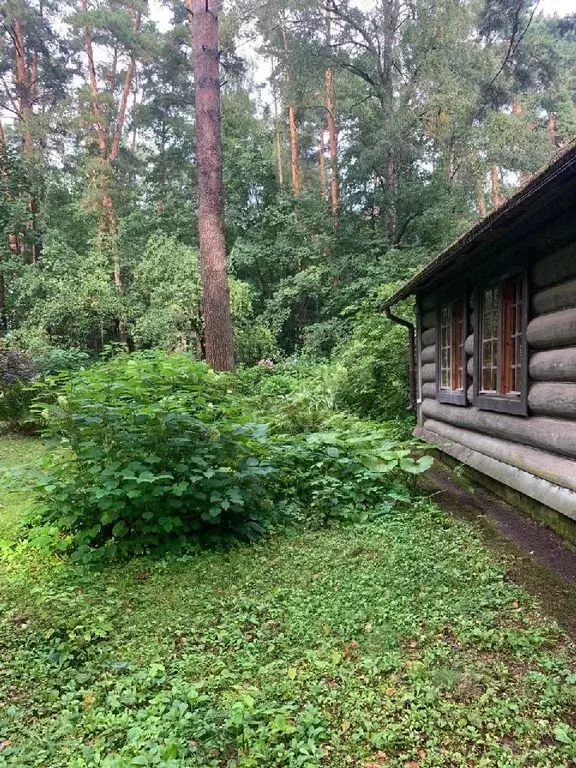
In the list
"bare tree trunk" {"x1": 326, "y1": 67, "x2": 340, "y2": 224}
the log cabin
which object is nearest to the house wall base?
the log cabin

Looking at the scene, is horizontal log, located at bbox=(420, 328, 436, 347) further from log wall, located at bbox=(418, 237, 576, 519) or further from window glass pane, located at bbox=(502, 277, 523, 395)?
window glass pane, located at bbox=(502, 277, 523, 395)

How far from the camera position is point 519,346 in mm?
4895

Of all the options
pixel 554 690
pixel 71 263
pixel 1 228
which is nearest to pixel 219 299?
pixel 554 690

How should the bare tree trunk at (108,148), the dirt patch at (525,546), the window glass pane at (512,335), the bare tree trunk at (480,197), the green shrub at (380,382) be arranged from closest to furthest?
the dirt patch at (525,546) < the window glass pane at (512,335) < the green shrub at (380,382) < the bare tree trunk at (480,197) < the bare tree trunk at (108,148)

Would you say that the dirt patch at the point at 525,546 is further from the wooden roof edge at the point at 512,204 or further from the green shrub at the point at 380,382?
the green shrub at the point at 380,382

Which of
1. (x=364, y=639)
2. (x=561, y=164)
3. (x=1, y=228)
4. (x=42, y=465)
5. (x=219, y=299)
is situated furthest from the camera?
(x=1, y=228)

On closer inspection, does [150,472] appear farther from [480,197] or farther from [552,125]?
[552,125]

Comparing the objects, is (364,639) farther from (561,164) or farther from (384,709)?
(561,164)

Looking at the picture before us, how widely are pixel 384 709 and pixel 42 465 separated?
316 cm

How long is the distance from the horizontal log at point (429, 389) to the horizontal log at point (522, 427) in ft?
2.50

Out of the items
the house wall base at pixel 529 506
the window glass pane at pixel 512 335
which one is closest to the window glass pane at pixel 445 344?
the house wall base at pixel 529 506

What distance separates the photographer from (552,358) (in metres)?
4.15

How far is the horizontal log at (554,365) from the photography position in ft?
12.7

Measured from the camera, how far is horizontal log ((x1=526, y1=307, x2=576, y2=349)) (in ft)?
12.8
